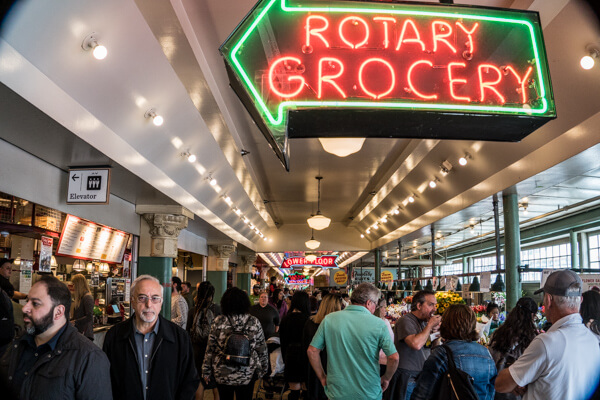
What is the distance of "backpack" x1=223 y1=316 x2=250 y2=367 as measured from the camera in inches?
197

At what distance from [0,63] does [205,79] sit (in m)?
2.76

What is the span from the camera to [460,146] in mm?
8320

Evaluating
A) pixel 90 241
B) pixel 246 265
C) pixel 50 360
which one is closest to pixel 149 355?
pixel 50 360

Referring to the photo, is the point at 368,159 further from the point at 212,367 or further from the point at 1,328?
the point at 1,328

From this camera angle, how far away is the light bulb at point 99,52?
4.43 m

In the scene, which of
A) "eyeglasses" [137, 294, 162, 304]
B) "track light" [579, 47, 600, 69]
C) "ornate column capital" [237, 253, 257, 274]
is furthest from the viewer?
"ornate column capital" [237, 253, 257, 274]

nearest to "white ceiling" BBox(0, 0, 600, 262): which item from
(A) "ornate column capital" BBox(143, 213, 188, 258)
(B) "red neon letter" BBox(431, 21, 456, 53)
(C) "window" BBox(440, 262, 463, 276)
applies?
(A) "ornate column capital" BBox(143, 213, 188, 258)

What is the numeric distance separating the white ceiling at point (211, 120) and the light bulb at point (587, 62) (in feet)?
0.21

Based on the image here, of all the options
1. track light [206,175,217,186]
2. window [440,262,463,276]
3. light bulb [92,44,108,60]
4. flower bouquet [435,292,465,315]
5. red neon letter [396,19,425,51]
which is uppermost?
light bulb [92,44,108,60]

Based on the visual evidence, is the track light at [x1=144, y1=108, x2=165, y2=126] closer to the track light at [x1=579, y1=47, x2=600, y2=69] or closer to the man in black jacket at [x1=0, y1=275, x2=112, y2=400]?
the man in black jacket at [x1=0, y1=275, x2=112, y2=400]

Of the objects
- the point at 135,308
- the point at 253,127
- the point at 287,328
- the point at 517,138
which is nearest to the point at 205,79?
the point at 253,127

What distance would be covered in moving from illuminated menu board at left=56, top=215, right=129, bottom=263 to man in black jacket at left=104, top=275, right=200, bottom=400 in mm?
4602

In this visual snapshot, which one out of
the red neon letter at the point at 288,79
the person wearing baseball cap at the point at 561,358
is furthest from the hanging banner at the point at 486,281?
the red neon letter at the point at 288,79

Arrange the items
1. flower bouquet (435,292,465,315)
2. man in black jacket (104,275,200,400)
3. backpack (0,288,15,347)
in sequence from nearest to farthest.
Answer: man in black jacket (104,275,200,400), backpack (0,288,15,347), flower bouquet (435,292,465,315)
